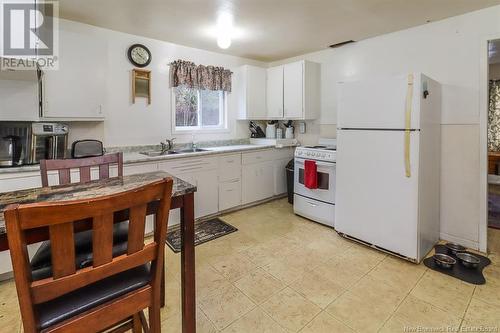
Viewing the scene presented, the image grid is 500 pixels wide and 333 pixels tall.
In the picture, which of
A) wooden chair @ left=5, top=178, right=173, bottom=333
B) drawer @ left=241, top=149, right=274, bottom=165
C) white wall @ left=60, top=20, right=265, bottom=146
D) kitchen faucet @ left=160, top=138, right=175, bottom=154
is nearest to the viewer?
wooden chair @ left=5, top=178, right=173, bottom=333

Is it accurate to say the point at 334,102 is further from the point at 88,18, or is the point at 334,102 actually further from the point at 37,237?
the point at 37,237

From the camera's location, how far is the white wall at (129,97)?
301 cm

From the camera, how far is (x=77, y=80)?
103 inches

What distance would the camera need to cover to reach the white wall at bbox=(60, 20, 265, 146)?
9.87ft

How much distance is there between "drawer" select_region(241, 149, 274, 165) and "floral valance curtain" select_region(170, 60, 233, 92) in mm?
1114

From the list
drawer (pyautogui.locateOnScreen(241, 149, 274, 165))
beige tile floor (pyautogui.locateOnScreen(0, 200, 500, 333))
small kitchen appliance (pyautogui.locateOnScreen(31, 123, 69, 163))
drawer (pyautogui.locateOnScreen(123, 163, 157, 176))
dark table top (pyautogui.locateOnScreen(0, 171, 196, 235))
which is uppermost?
small kitchen appliance (pyautogui.locateOnScreen(31, 123, 69, 163))

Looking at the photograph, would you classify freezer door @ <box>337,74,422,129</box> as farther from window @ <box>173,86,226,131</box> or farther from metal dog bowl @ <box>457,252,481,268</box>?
window @ <box>173,86,226,131</box>

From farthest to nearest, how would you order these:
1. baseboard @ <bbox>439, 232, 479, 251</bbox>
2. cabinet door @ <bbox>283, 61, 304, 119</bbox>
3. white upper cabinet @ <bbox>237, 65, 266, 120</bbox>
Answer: white upper cabinet @ <bbox>237, 65, 266, 120</bbox>
cabinet door @ <bbox>283, 61, 304, 119</bbox>
baseboard @ <bbox>439, 232, 479, 251</bbox>

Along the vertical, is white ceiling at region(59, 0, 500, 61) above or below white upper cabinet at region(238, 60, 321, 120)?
above

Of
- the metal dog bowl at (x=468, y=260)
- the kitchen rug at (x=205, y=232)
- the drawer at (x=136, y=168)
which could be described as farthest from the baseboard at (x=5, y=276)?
the metal dog bowl at (x=468, y=260)

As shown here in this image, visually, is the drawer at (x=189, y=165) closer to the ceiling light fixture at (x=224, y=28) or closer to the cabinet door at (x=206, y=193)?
the cabinet door at (x=206, y=193)

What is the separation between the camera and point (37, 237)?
964 mm

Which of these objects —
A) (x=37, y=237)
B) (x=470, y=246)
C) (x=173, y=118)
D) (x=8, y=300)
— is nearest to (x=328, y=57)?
(x=173, y=118)

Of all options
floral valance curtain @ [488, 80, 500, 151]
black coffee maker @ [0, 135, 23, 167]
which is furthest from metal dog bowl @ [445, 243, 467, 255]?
black coffee maker @ [0, 135, 23, 167]
